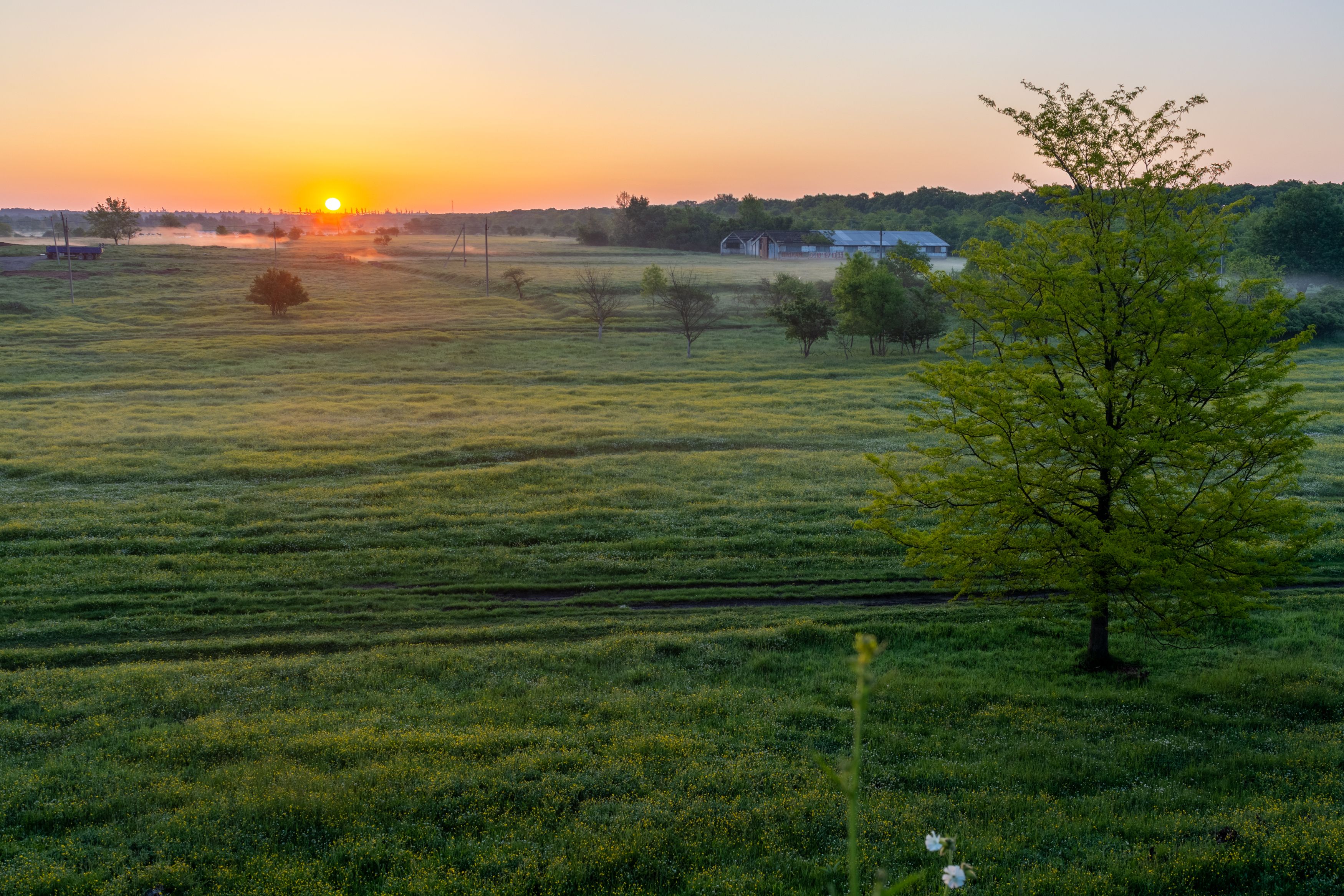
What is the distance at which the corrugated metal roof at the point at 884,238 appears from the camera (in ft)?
480

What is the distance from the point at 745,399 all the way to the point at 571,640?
3186 centimetres

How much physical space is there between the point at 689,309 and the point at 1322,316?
172ft

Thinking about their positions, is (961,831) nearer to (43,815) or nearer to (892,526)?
(892,526)

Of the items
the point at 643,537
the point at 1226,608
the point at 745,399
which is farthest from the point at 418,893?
the point at 745,399

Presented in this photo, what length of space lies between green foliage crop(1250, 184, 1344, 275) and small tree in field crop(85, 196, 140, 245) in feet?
534

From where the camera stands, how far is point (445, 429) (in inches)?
1537

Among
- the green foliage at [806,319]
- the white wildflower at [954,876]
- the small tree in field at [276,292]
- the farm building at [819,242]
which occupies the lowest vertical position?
the white wildflower at [954,876]

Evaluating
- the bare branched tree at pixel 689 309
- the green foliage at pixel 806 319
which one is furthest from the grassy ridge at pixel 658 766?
the bare branched tree at pixel 689 309

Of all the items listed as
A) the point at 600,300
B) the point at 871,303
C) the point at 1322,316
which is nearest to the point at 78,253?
the point at 600,300

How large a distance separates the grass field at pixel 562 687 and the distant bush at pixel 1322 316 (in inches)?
1419

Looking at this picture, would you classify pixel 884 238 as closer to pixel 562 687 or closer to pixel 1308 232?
pixel 1308 232

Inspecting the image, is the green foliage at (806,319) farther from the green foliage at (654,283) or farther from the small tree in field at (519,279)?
the small tree in field at (519,279)

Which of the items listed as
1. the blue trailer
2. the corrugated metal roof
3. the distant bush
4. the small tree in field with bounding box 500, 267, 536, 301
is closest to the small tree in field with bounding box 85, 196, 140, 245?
the blue trailer

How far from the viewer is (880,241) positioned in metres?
144
